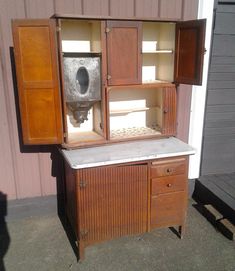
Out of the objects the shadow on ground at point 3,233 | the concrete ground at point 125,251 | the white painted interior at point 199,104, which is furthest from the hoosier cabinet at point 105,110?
the shadow on ground at point 3,233

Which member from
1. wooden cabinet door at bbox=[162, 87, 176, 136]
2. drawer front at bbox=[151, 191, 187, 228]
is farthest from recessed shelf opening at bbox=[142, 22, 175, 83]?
drawer front at bbox=[151, 191, 187, 228]

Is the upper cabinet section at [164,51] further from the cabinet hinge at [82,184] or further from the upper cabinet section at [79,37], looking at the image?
the cabinet hinge at [82,184]

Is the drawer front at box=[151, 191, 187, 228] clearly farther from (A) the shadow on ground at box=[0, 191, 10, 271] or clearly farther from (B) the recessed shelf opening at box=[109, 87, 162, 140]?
(A) the shadow on ground at box=[0, 191, 10, 271]

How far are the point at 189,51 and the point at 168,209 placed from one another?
134cm

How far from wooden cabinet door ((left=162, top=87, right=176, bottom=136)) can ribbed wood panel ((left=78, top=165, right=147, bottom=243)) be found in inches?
20.5

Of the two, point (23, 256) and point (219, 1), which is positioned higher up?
point (219, 1)

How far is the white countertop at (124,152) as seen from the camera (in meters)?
2.19

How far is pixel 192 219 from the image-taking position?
300 centimetres

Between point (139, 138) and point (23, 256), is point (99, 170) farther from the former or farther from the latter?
point (23, 256)

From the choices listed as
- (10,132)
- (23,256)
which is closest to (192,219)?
(23,256)

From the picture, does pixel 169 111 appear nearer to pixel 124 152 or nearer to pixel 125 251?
pixel 124 152

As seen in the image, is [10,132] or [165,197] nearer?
[165,197]

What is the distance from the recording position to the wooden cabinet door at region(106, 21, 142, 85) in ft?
7.38

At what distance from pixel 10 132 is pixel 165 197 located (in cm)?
154
